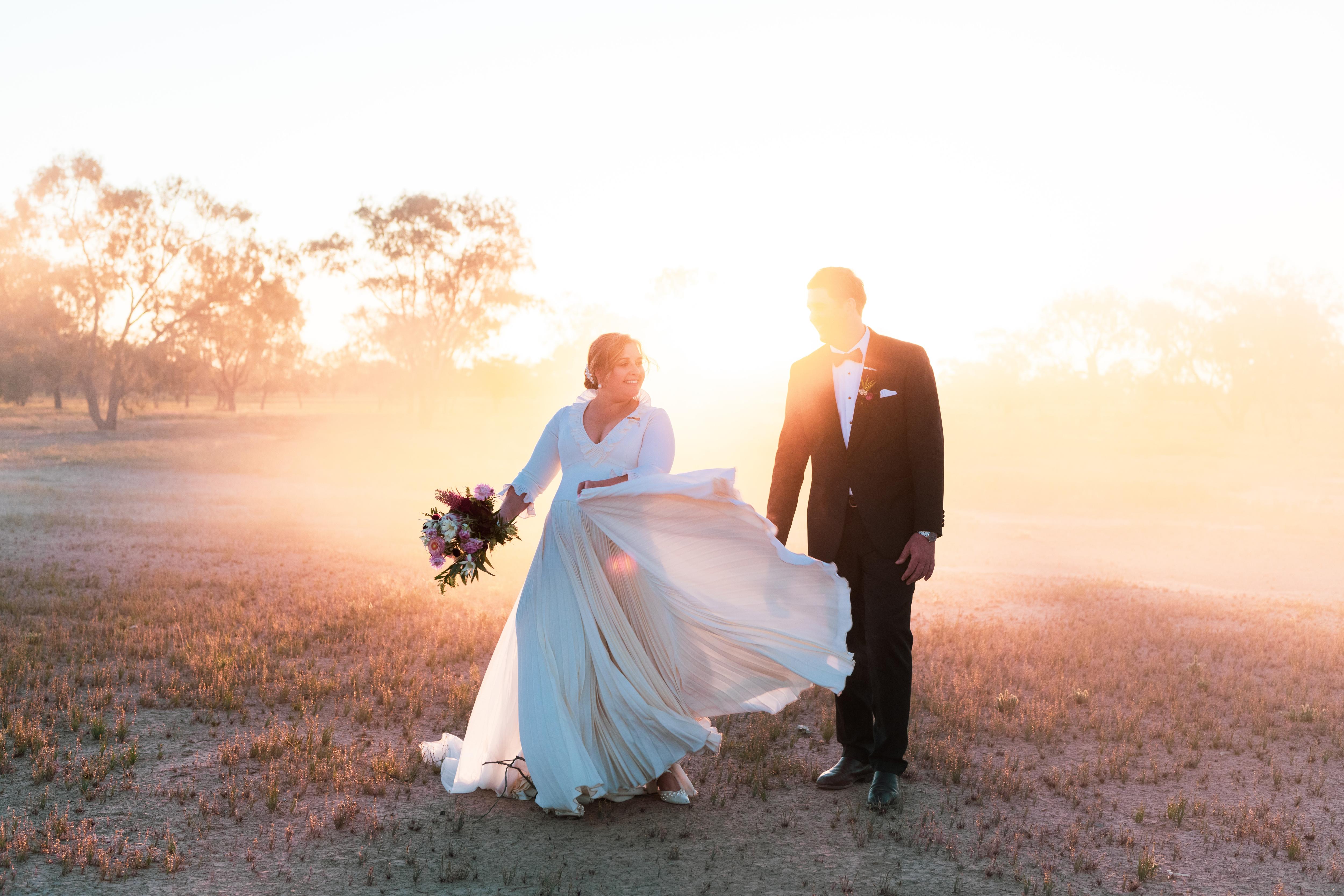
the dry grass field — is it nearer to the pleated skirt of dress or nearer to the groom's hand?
the pleated skirt of dress

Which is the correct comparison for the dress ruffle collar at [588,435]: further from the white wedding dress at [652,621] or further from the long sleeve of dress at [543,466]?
the long sleeve of dress at [543,466]

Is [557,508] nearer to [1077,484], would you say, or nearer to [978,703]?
[978,703]

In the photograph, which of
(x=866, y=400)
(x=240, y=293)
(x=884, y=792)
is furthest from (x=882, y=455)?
(x=240, y=293)

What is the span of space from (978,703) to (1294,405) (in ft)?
231

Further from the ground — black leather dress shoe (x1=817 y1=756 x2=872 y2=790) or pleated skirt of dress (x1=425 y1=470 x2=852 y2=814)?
pleated skirt of dress (x1=425 y1=470 x2=852 y2=814)

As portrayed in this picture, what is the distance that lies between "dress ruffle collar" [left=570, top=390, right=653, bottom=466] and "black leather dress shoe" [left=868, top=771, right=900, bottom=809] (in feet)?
7.65

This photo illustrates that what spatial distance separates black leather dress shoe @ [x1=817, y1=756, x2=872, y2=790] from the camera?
18.1 feet

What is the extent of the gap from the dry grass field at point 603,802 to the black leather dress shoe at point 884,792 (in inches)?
3.8

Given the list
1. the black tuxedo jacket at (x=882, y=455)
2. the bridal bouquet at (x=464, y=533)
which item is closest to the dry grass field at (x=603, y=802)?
the bridal bouquet at (x=464, y=533)

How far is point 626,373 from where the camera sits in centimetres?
507

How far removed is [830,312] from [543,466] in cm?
183

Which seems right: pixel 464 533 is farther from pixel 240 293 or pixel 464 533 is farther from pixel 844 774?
pixel 240 293

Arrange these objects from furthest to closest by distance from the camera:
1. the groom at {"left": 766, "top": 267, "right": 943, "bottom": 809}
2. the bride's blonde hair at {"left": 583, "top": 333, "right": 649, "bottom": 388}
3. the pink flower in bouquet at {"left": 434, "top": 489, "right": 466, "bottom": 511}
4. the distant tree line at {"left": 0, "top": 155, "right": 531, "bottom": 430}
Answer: the distant tree line at {"left": 0, "top": 155, "right": 531, "bottom": 430} < the pink flower in bouquet at {"left": 434, "top": 489, "right": 466, "bottom": 511} < the groom at {"left": 766, "top": 267, "right": 943, "bottom": 809} < the bride's blonde hair at {"left": 583, "top": 333, "right": 649, "bottom": 388}

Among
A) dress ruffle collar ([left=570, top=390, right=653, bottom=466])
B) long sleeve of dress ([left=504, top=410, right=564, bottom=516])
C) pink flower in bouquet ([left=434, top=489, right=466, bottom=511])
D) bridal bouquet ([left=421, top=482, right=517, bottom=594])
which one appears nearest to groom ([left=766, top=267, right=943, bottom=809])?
dress ruffle collar ([left=570, top=390, right=653, bottom=466])
